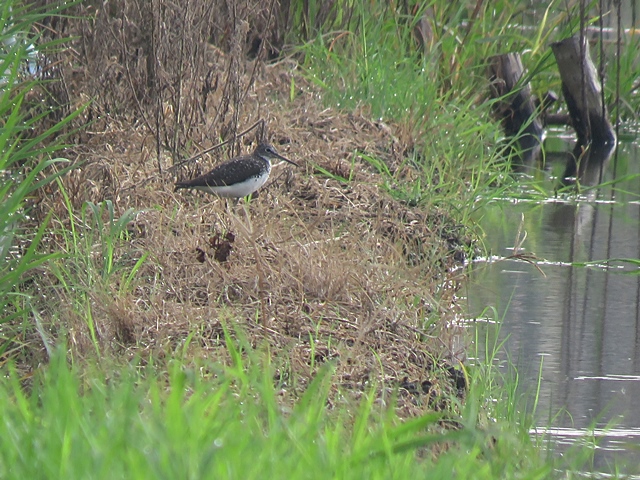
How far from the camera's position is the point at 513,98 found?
35.3 ft

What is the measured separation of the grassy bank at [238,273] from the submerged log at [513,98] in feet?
5.27

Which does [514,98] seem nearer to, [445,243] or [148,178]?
[445,243]

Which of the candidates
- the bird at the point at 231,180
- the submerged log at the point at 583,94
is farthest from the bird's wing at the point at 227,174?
the submerged log at the point at 583,94

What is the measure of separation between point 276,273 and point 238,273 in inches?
5.8

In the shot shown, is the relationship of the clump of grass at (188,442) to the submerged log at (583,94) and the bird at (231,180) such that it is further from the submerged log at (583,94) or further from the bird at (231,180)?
the submerged log at (583,94)

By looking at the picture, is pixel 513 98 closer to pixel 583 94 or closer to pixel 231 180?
pixel 583 94

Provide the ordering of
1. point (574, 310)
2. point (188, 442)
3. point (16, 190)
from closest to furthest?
1. point (188, 442)
2. point (16, 190)
3. point (574, 310)

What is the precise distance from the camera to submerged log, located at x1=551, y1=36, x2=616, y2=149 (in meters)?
10.6

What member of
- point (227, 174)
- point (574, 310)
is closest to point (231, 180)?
point (227, 174)

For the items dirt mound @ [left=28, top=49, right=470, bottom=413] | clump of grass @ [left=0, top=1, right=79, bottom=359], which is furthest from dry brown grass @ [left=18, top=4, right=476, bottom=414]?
clump of grass @ [left=0, top=1, right=79, bottom=359]

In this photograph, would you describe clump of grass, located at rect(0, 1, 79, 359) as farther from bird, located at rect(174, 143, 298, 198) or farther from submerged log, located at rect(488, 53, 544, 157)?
submerged log, located at rect(488, 53, 544, 157)

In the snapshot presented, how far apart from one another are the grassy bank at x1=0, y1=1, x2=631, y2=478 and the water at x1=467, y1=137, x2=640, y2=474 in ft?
0.79

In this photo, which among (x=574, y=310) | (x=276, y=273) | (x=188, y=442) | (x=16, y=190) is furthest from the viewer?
(x=574, y=310)

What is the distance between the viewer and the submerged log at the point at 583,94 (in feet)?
34.8
